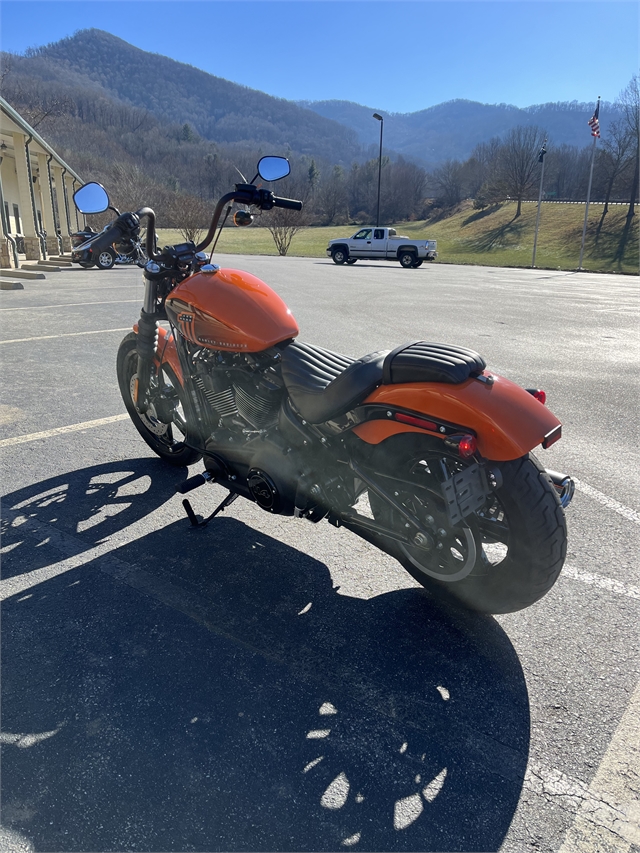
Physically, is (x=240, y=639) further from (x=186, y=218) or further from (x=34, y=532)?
(x=186, y=218)

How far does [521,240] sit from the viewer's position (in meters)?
48.6

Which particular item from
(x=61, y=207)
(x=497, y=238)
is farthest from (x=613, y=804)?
(x=497, y=238)

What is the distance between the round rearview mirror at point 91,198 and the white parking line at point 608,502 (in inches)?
136

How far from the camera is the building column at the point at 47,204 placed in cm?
2359

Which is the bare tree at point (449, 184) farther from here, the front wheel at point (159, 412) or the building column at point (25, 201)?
the front wheel at point (159, 412)

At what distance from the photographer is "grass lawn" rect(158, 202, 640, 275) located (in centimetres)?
3847

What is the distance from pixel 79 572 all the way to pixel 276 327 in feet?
5.08

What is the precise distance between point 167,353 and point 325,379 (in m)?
1.38

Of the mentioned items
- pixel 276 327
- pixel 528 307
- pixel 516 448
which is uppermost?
pixel 276 327

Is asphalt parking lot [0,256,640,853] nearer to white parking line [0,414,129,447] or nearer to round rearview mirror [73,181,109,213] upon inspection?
white parking line [0,414,129,447]

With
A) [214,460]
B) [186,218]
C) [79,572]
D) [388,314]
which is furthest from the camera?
[186,218]

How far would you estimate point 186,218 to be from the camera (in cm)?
3616

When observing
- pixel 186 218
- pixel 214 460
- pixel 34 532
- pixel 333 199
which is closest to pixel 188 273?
pixel 214 460

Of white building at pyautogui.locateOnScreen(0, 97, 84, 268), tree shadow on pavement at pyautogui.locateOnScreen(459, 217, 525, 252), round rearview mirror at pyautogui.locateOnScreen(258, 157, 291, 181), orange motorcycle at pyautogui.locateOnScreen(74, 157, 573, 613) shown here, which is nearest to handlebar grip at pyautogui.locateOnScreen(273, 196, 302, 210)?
orange motorcycle at pyautogui.locateOnScreen(74, 157, 573, 613)
